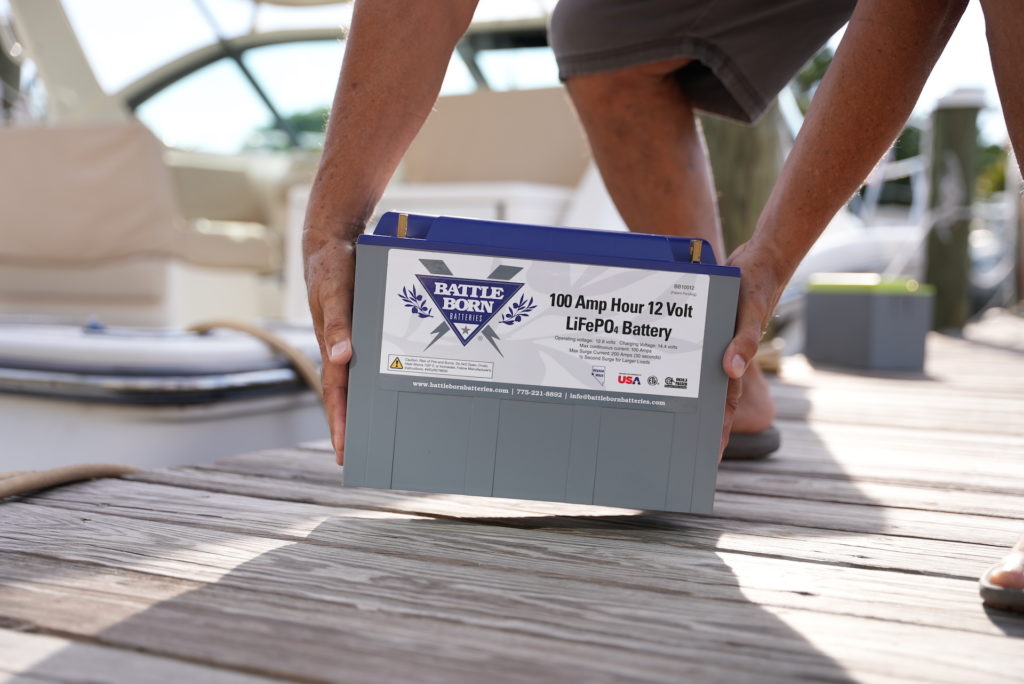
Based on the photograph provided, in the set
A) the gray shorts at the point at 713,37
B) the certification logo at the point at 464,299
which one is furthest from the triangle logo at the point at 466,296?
the gray shorts at the point at 713,37

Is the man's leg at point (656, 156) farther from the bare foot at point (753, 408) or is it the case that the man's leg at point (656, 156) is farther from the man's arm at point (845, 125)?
Result: the man's arm at point (845, 125)

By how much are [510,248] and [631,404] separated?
0.64 ft

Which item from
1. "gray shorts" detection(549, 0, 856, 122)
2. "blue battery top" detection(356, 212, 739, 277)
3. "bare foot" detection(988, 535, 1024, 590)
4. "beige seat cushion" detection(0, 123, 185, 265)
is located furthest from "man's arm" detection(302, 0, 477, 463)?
"beige seat cushion" detection(0, 123, 185, 265)

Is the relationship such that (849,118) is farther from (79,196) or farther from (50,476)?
(79,196)

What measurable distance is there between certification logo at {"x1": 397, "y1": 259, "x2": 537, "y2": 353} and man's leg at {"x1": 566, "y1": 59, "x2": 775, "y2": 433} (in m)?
0.54

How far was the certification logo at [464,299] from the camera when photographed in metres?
0.85

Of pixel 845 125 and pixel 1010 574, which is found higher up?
pixel 845 125

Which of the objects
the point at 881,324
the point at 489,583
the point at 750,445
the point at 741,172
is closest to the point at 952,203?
the point at 881,324

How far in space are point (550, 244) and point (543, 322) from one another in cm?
7

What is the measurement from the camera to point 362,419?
0.89m

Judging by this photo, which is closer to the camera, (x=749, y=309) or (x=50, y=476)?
(x=749, y=309)

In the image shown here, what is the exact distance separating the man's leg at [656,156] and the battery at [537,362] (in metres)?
0.48

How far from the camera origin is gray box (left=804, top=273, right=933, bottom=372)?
3066 mm

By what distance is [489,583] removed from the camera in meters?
0.74
